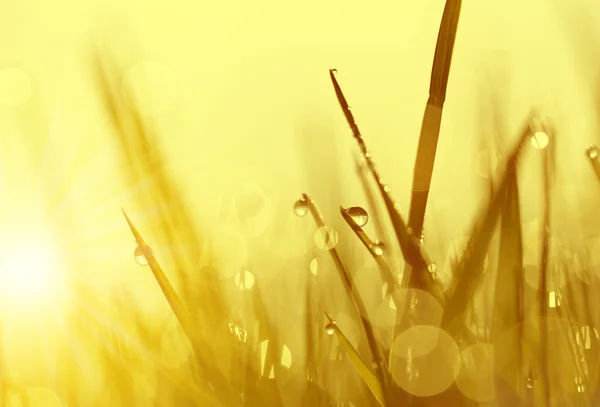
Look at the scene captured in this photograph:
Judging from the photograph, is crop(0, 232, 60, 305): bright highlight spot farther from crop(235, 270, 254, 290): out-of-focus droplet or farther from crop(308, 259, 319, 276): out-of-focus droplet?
crop(308, 259, 319, 276): out-of-focus droplet

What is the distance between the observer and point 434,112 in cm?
28

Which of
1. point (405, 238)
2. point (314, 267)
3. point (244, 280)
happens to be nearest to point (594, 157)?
point (405, 238)

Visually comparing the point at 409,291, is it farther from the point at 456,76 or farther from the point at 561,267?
the point at 456,76

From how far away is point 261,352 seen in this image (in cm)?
67

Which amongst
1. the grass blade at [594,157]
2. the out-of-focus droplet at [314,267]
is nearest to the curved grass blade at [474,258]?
the grass blade at [594,157]

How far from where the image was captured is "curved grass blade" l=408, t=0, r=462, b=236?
0.27 metres

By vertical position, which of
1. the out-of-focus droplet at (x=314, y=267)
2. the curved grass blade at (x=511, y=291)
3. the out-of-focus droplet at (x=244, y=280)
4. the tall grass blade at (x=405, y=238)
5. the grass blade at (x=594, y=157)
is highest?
the tall grass blade at (x=405, y=238)

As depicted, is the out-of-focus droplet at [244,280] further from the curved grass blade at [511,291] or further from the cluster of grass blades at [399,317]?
the curved grass blade at [511,291]

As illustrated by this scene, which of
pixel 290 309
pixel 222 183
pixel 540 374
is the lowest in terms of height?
pixel 290 309

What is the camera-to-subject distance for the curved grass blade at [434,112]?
27 centimetres

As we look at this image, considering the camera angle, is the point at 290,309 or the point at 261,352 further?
the point at 290,309

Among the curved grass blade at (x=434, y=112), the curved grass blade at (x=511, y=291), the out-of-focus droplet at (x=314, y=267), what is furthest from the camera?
the out-of-focus droplet at (x=314, y=267)

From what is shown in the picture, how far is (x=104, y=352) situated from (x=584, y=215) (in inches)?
28.6

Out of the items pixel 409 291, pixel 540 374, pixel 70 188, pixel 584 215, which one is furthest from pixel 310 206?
pixel 584 215
